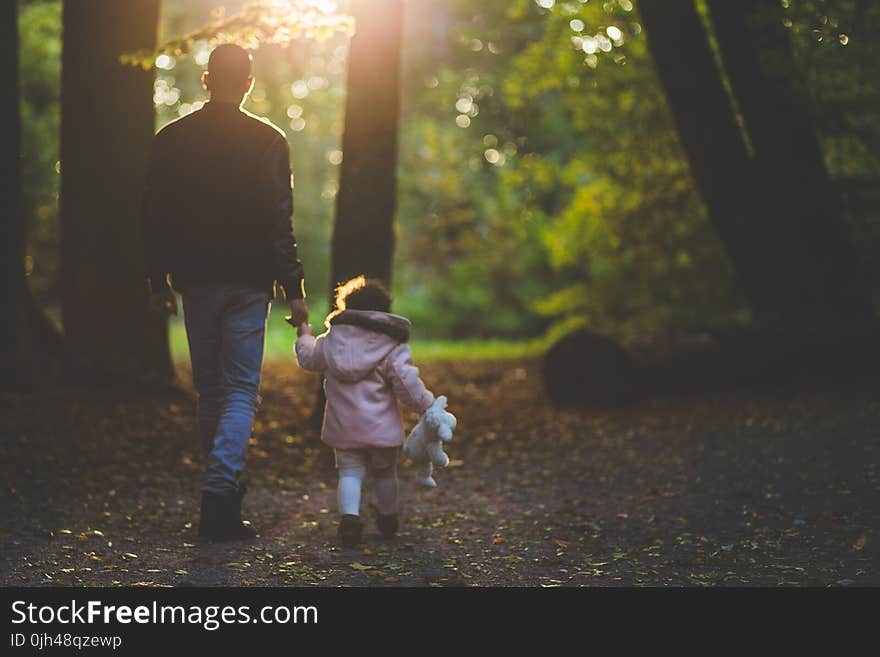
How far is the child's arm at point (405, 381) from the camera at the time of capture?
18.6 feet

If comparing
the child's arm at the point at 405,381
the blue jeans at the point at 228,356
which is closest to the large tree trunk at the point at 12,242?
the blue jeans at the point at 228,356

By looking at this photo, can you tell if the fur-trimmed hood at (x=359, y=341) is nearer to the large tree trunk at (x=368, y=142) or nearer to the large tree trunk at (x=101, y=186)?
the large tree trunk at (x=368, y=142)

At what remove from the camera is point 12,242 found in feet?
29.5

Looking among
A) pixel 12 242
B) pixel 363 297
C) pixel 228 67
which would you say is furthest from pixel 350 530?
pixel 12 242

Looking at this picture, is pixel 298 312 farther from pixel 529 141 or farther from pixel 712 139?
pixel 529 141

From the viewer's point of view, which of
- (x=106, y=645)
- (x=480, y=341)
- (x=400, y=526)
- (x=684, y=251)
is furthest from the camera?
(x=480, y=341)

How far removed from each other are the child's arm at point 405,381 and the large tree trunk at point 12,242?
14.2 ft

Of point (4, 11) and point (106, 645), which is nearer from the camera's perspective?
point (106, 645)

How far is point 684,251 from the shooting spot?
46.1 ft

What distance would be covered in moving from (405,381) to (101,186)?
15.8 ft

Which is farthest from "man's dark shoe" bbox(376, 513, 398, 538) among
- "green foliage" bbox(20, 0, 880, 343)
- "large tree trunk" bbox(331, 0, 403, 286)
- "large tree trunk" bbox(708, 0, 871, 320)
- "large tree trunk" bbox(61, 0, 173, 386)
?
"large tree trunk" bbox(708, 0, 871, 320)

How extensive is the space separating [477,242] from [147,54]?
43.0 ft

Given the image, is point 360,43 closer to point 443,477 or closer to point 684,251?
point 443,477

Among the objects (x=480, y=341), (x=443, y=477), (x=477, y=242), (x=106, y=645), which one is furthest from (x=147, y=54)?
(x=480, y=341)
